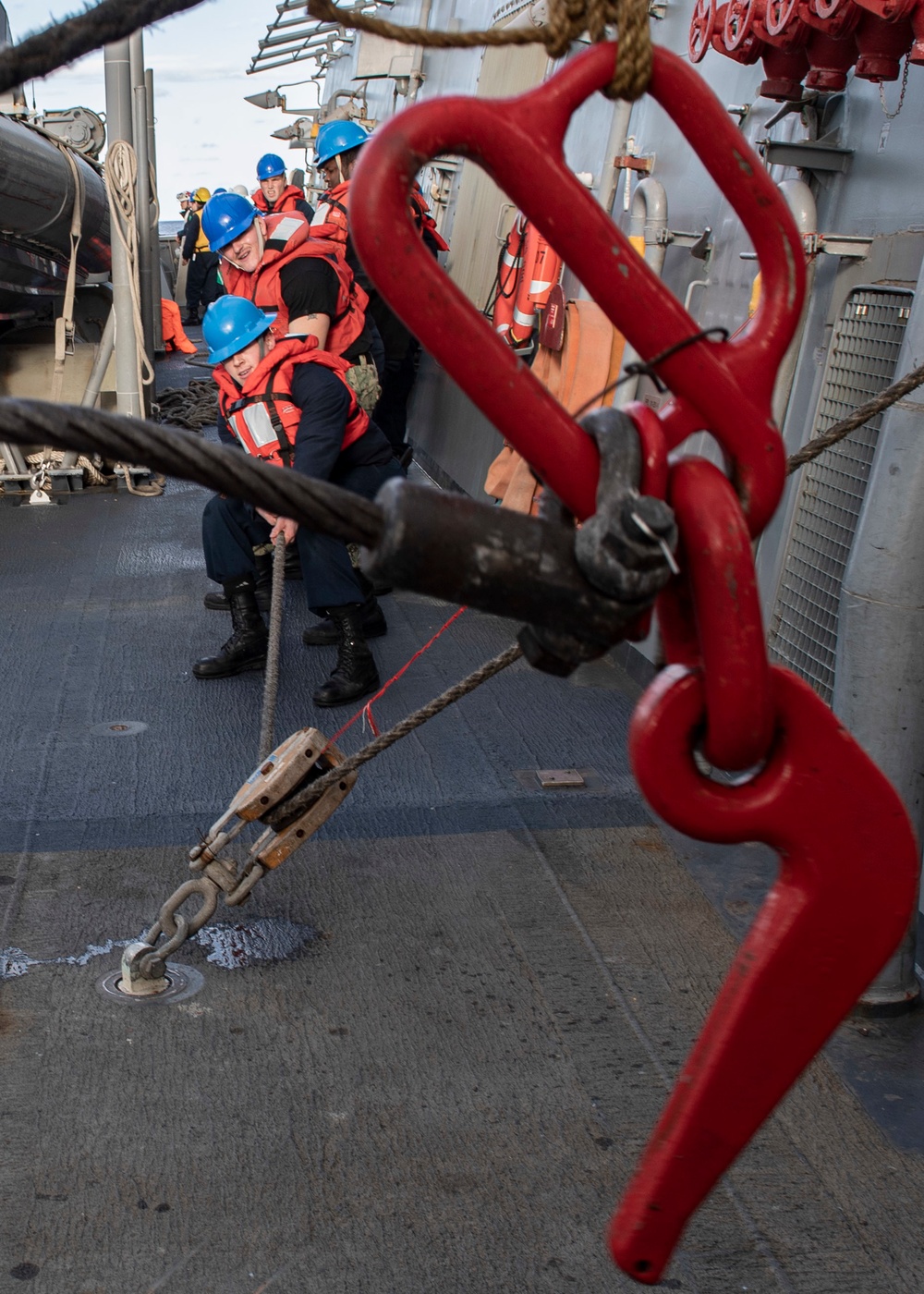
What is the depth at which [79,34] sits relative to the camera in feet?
3.28

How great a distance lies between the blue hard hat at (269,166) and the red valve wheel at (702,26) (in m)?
6.65

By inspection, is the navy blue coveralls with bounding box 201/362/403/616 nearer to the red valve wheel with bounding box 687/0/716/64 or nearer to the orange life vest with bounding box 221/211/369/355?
the orange life vest with bounding box 221/211/369/355

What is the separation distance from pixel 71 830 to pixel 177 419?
6666 millimetres

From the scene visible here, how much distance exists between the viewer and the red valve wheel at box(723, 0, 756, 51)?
3.17m

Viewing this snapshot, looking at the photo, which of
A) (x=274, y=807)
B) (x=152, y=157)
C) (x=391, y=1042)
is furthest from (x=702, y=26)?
(x=152, y=157)

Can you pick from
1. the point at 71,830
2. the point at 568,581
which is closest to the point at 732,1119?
the point at 568,581

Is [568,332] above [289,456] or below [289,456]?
above

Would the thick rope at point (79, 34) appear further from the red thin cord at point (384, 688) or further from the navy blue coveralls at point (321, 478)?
the navy blue coveralls at point (321, 478)

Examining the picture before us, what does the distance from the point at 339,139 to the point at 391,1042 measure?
6.20m

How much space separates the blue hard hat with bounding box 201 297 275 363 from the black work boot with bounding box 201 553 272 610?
2.98 feet

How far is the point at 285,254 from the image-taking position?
5.25m

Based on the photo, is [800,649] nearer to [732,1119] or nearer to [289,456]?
[289,456]

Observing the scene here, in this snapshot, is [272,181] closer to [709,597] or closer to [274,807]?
[274,807]

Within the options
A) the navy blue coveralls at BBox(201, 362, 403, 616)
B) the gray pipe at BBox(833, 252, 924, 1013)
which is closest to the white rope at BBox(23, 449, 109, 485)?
the navy blue coveralls at BBox(201, 362, 403, 616)
